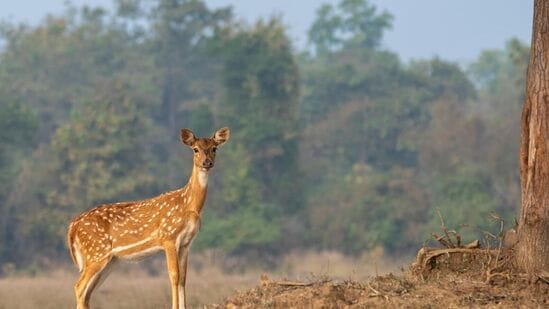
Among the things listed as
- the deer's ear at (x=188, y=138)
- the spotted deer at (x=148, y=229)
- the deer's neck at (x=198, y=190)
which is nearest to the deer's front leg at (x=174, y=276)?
the spotted deer at (x=148, y=229)

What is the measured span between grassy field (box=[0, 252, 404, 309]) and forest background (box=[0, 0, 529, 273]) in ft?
7.07

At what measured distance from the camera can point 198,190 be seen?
12297 millimetres

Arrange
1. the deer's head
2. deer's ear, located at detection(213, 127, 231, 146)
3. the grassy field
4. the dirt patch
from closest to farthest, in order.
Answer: the dirt patch < the deer's head < deer's ear, located at detection(213, 127, 231, 146) < the grassy field

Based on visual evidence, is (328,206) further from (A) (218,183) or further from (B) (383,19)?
(B) (383,19)

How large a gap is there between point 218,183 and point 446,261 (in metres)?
34.2

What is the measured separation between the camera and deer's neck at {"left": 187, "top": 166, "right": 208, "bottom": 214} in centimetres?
1227

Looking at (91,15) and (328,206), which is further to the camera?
(91,15)

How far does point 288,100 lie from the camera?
5066 centimetres

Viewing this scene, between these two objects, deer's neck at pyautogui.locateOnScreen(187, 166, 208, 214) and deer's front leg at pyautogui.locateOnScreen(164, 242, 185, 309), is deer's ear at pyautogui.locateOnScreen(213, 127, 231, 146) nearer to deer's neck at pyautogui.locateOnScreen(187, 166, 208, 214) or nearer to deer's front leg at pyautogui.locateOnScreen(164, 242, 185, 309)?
deer's neck at pyautogui.locateOnScreen(187, 166, 208, 214)

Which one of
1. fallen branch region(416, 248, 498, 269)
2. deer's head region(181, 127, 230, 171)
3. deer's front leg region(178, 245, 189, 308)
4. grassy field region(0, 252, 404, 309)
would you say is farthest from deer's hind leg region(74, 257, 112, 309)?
fallen branch region(416, 248, 498, 269)

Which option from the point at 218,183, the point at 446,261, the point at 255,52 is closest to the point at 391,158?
the point at 255,52

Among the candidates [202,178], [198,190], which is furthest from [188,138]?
[198,190]

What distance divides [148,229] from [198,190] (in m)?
0.65

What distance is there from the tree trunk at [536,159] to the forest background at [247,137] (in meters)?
29.3
